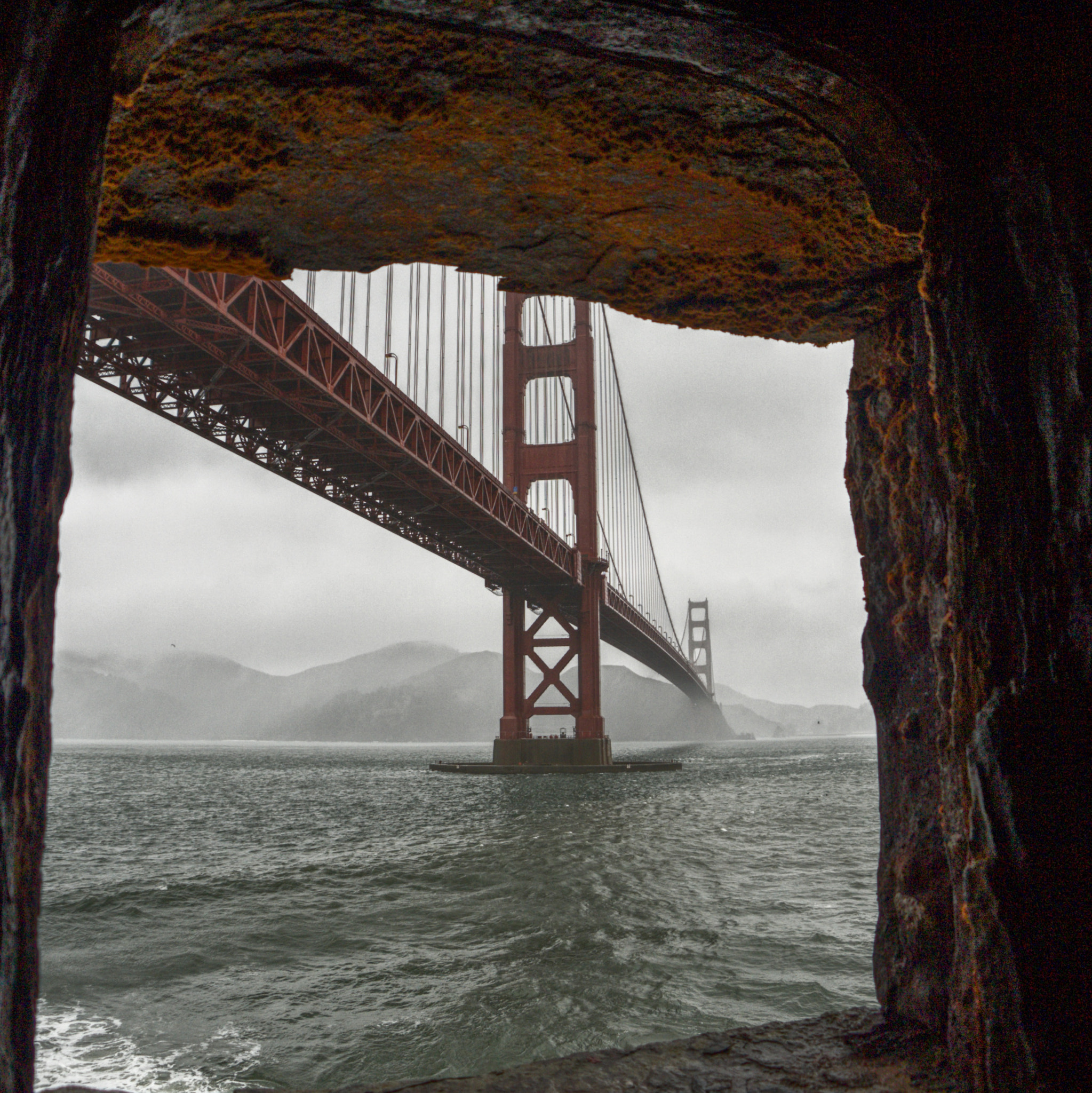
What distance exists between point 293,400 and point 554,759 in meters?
13.3

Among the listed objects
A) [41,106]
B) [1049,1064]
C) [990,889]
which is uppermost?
[41,106]

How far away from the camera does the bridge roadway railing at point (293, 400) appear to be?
11.5 metres

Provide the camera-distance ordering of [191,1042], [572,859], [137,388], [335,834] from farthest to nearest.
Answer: [137,388]
[335,834]
[572,859]
[191,1042]

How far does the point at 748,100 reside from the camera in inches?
58.1

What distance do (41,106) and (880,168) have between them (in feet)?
4.19

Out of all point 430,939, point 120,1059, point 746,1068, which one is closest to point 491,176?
point 746,1068

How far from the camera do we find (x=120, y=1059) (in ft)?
11.8

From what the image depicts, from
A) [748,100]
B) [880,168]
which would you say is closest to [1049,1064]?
[880,168]

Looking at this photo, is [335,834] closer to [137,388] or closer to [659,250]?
[137,388]

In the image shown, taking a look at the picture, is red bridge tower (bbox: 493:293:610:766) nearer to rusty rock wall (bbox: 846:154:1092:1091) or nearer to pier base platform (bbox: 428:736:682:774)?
pier base platform (bbox: 428:736:682:774)

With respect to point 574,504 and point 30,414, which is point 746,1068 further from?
point 574,504

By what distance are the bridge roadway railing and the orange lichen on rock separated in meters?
6.74

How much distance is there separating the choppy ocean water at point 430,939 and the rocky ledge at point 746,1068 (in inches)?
55.3

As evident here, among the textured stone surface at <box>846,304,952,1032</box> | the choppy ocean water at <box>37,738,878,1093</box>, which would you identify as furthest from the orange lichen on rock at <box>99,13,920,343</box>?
the choppy ocean water at <box>37,738,878,1093</box>
